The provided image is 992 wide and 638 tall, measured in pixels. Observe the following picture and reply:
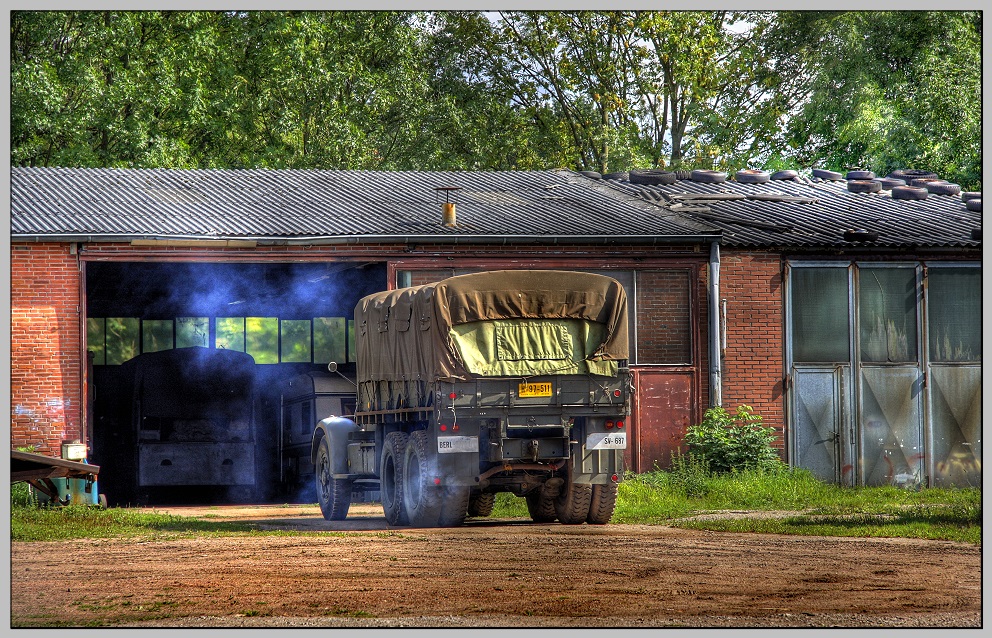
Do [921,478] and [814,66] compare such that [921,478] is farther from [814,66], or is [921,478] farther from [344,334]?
[814,66]

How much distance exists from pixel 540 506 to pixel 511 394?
2371 mm

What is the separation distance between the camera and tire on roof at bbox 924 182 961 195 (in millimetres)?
27188

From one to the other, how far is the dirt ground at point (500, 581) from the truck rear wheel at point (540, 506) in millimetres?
1176

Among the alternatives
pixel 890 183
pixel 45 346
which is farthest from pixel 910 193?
pixel 45 346

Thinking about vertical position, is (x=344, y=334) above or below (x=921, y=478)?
above

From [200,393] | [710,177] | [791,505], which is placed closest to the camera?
[791,505]

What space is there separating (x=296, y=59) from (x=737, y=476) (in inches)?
838

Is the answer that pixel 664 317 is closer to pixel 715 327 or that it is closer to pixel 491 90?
pixel 715 327

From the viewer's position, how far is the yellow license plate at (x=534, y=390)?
15.3 meters

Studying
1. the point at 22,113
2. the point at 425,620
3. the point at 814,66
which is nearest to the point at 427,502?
the point at 425,620

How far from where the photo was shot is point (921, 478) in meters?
22.3

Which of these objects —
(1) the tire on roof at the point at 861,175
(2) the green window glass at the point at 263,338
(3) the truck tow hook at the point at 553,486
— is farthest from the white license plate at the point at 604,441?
(1) the tire on roof at the point at 861,175

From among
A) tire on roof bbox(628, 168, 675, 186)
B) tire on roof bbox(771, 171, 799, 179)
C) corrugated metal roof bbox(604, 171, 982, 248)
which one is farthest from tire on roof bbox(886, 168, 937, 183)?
tire on roof bbox(628, 168, 675, 186)

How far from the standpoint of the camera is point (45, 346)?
67.4 feet
